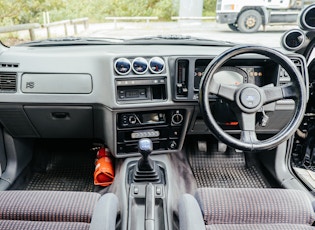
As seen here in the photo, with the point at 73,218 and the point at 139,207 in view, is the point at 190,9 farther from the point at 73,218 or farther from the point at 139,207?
the point at 73,218

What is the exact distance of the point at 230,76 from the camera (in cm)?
190

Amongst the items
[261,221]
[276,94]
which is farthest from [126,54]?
[261,221]

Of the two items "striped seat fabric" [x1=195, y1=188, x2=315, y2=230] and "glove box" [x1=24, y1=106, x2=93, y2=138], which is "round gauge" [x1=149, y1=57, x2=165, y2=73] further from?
"striped seat fabric" [x1=195, y1=188, x2=315, y2=230]

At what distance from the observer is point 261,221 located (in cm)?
144

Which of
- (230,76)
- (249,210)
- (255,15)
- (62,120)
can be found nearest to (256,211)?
(249,210)

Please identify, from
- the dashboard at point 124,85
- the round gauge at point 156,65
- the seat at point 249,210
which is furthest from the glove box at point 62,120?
the seat at point 249,210

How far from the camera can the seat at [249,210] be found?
4.55 ft

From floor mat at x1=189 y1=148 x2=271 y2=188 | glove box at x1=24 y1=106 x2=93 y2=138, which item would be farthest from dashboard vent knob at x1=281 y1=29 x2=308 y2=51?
glove box at x1=24 y1=106 x2=93 y2=138

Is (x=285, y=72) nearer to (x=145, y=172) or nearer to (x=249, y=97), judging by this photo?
(x=249, y=97)

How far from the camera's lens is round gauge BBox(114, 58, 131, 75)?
1.79 metres

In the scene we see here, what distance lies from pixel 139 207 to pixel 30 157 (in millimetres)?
1181

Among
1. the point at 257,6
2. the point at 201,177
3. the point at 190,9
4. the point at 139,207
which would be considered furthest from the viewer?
the point at 257,6

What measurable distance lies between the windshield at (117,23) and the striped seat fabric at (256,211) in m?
1.03

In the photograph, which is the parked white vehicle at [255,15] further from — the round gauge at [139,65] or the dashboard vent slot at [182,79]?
the round gauge at [139,65]
